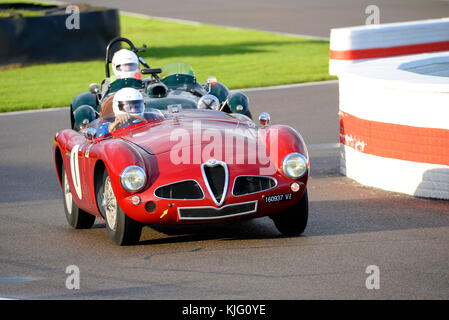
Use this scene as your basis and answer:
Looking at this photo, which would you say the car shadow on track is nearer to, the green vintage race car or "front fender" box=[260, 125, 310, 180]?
"front fender" box=[260, 125, 310, 180]

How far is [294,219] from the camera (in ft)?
28.5

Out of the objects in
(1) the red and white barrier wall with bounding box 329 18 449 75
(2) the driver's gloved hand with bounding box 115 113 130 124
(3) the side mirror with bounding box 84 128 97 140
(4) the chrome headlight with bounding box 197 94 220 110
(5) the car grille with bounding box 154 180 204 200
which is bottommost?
(5) the car grille with bounding box 154 180 204 200

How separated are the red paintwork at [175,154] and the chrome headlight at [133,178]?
0.04 meters

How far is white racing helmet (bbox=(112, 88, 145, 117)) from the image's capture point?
9680 millimetres

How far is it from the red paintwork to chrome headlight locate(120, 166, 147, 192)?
0.14ft

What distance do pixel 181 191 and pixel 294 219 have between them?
3.58 ft

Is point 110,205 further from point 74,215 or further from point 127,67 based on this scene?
point 127,67

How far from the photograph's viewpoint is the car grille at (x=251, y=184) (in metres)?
8.28

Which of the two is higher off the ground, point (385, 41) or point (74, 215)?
point (385, 41)

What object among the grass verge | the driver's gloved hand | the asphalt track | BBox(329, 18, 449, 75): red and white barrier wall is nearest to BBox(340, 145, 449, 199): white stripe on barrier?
the asphalt track

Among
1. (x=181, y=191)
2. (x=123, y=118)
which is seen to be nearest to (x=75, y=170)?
(x=123, y=118)

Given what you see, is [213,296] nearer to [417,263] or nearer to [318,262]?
[318,262]

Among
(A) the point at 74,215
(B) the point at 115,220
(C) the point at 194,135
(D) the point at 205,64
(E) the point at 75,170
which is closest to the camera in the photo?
(B) the point at 115,220
